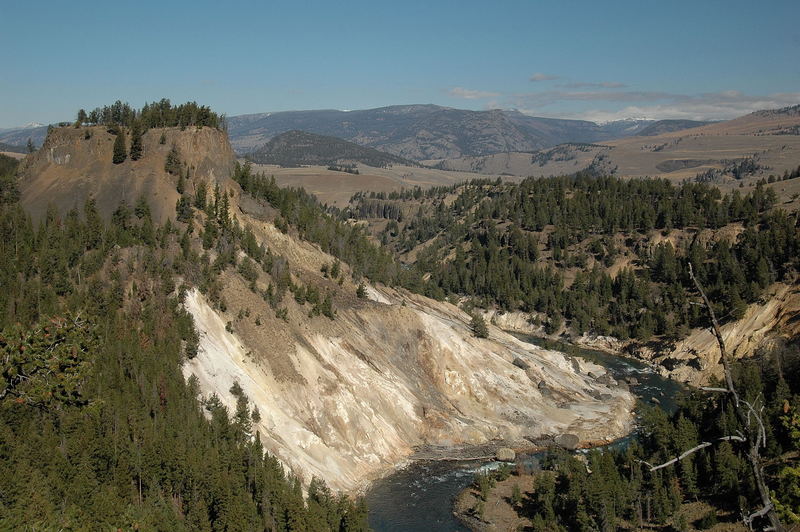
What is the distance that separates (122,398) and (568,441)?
138ft

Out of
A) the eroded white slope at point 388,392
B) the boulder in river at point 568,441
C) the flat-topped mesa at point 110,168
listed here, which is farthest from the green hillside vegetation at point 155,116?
the boulder in river at point 568,441

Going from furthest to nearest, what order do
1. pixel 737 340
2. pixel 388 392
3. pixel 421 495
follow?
pixel 737 340 → pixel 388 392 → pixel 421 495

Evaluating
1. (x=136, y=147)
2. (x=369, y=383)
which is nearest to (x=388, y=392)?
(x=369, y=383)

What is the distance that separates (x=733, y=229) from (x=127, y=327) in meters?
116

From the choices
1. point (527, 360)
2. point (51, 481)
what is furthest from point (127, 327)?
point (527, 360)

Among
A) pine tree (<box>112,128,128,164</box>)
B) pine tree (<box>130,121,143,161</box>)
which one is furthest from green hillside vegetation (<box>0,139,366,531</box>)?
pine tree (<box>130,121,143,161</box>)

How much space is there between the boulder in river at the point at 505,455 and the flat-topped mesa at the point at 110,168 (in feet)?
145

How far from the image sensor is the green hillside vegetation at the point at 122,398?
26.4 meters

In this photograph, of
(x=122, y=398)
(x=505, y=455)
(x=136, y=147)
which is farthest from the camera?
(x=136, y=147)

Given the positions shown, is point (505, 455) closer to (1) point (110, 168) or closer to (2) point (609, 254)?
(1) point (110, 168)

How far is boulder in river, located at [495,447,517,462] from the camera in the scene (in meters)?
66.8

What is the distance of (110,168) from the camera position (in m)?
88.9

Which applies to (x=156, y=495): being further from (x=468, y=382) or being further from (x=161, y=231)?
(x=468, y=382)

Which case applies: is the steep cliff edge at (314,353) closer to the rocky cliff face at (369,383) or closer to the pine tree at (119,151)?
the rocky cliff face at (369,383)
